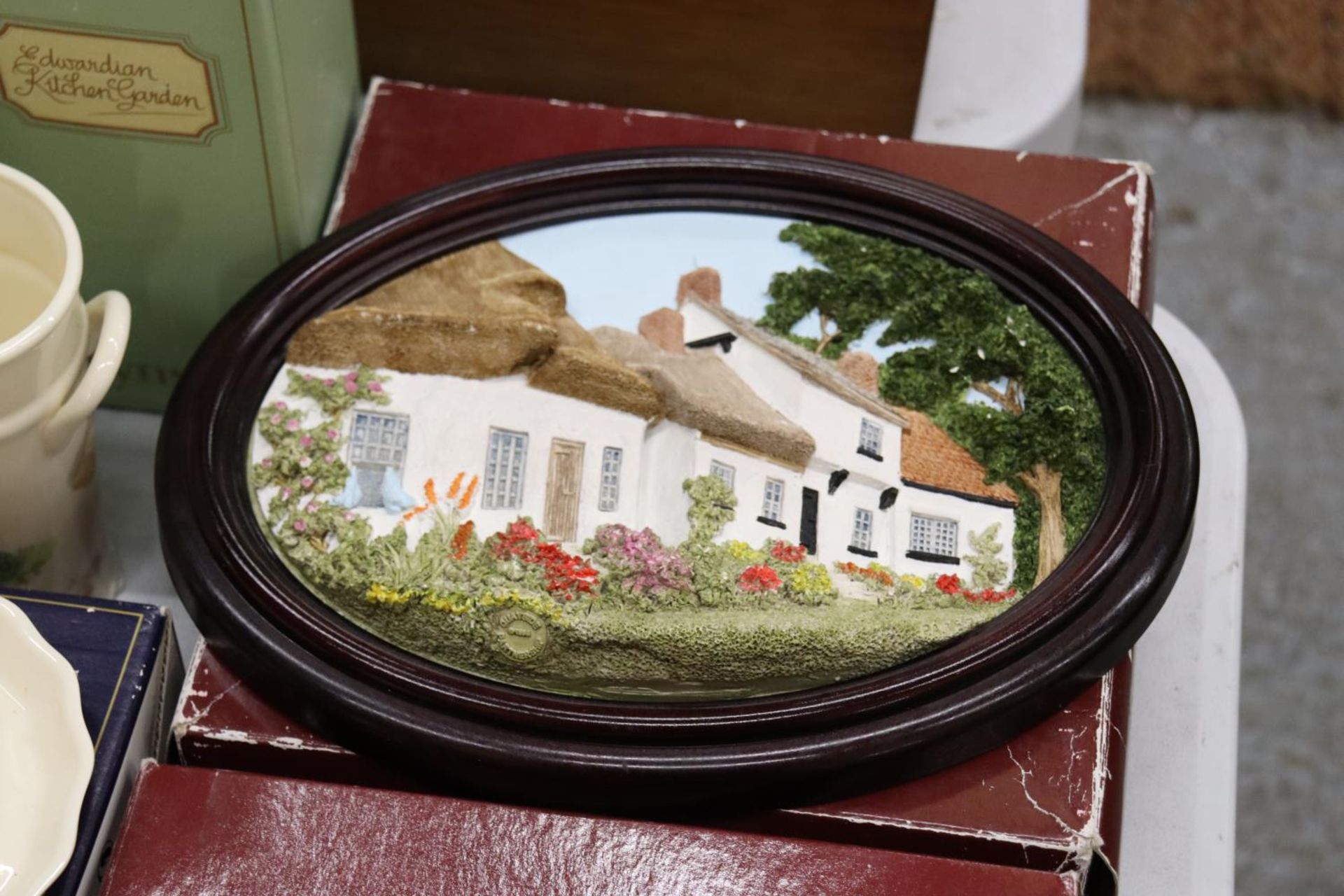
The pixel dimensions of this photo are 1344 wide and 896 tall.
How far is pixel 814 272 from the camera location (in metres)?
0.98

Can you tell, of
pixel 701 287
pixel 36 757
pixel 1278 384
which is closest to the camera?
pixel 36 757

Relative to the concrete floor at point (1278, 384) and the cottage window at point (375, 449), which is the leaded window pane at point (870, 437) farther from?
the concrete floor at point (1278, 384)

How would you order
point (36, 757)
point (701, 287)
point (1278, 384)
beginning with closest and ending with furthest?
point (36, 757)
point (701, 287)
point (1278, 384)

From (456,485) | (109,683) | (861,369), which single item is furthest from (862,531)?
(109,683)

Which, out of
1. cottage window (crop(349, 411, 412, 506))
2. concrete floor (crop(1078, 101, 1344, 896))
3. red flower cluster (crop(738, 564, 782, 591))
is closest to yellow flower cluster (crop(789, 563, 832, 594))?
red flower cluster (crop(738, 564, 782, 591))

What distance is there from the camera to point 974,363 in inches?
37.3

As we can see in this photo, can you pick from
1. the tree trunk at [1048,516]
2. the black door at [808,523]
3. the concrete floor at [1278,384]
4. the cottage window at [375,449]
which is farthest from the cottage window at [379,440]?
the concrete floor at [1278,384]

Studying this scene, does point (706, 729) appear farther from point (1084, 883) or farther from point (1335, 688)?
point (1335, 688)

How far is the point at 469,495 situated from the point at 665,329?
0.16m

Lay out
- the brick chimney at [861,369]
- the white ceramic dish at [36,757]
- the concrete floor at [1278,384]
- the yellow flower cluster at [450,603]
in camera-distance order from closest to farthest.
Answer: the white ceramic dish at [36,757] → the yellow flower cluster at [450,603] → the brick chimney at [861,369] → the concrete floor at [1278,384]

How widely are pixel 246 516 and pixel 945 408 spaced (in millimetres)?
389

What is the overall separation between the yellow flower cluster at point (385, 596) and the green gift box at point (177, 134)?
0.26m

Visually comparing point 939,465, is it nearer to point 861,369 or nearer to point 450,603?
point 861,369

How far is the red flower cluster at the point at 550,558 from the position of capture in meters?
0.85
